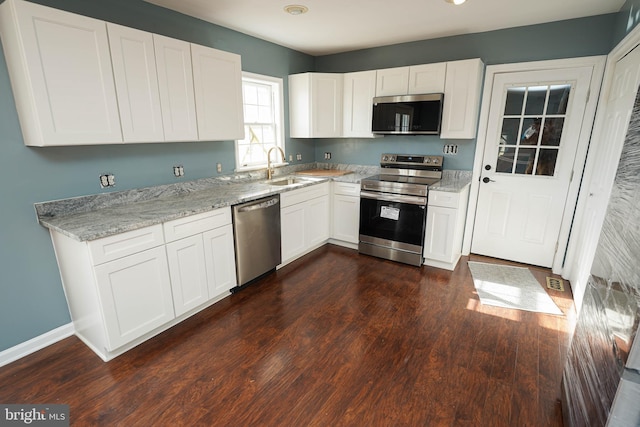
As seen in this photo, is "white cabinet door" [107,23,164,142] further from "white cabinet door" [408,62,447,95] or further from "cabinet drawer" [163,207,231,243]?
"white cabinet door" [408,62,447,95]

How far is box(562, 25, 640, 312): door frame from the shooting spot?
246cm

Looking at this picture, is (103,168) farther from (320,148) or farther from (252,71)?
(320,148)

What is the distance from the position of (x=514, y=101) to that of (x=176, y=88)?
3344 millimetres

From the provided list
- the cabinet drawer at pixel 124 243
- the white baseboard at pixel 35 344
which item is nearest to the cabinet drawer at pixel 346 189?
the cabinet drawer at pixel 124 243

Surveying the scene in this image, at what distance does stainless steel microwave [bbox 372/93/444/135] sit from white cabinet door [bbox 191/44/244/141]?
168cm

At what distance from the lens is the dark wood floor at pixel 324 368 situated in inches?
67.7

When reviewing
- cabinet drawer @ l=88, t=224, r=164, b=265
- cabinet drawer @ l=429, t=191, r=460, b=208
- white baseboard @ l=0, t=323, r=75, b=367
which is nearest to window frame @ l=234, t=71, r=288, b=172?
cabinet drawer @ l=88, t=224, r=164, b=265

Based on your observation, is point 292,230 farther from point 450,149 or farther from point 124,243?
point 450,149

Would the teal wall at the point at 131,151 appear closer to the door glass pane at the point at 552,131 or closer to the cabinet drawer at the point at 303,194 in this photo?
the door glass pane at the point at 552,131

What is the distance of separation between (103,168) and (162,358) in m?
1.50

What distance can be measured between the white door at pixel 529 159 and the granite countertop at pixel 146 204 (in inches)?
17.6

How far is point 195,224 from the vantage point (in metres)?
2.45

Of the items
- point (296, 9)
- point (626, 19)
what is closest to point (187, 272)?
point (296, 9)

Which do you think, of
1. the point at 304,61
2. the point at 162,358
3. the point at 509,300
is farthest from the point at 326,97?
the point at 162,358
